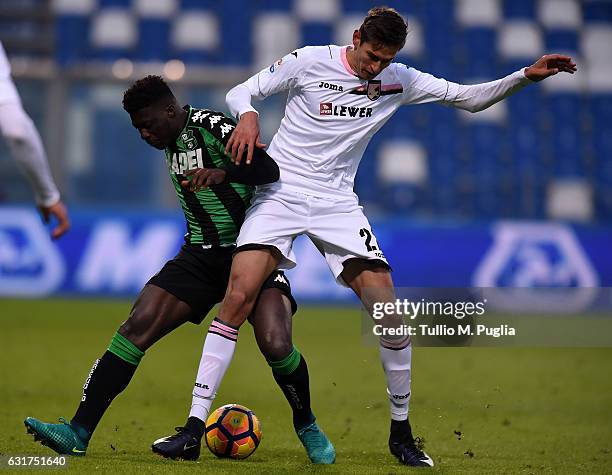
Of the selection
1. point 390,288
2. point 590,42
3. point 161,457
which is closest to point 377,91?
point 390,288

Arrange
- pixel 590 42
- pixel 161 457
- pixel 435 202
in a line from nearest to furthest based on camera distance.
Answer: pixel 161 457 → pixel 435 202 → pixel 590 42

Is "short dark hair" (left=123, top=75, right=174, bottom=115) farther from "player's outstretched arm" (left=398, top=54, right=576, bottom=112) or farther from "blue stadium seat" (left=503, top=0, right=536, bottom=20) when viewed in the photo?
"blue stadium seat" (left=503, top=0, right=536, bottom=20)

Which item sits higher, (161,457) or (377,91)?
(377,91)

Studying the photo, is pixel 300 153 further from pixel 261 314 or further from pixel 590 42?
pixel 590 42

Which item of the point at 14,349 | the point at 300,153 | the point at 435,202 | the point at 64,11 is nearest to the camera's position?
the point at 300,153

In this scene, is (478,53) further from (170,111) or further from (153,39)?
(170,111)

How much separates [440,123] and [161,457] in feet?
46.2

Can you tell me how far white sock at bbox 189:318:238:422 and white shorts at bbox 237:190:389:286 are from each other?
0.42m

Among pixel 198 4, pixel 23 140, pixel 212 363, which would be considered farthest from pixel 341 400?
pixel 198 4

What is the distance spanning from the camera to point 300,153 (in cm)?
527

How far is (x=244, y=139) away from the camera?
481cm

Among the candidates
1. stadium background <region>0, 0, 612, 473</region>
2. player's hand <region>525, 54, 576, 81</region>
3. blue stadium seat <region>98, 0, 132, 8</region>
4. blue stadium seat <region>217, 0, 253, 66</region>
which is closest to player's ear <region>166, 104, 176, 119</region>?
player's hand <region>525, 54, 576, 81</region>

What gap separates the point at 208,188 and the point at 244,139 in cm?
44

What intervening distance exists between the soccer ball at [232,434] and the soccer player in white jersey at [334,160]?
1.08ft
